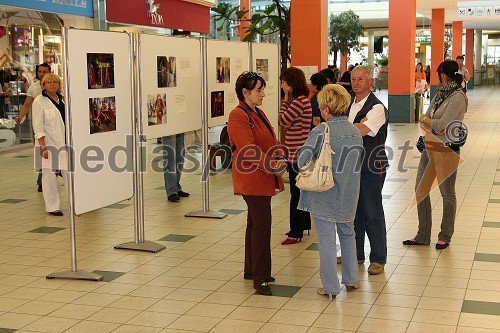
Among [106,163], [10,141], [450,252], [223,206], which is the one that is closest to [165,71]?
[106,163]

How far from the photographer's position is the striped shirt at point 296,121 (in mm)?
6496

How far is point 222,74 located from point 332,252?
369 cm

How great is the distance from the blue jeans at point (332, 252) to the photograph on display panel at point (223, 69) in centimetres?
337

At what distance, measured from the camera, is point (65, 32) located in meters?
5.29

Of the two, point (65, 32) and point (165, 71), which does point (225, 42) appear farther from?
point (65, 32)

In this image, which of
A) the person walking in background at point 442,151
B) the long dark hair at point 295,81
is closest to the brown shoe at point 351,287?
the person walking in background at point 442,151

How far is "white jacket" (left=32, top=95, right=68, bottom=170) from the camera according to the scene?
25.4ft

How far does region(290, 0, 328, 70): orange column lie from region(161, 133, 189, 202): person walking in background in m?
3.86

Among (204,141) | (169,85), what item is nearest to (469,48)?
(204,141)

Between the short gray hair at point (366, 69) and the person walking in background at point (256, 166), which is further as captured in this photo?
the short gray hair at point (366, 69)

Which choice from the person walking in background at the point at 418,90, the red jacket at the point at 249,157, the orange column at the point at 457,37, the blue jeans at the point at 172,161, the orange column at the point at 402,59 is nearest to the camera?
the red jacket at the point at 249,157

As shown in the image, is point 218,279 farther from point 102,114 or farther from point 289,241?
point 102,114

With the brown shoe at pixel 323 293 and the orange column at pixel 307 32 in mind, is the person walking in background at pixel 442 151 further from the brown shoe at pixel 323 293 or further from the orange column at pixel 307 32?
the orange column at pixel 307 32

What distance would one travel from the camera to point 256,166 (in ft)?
16.8
